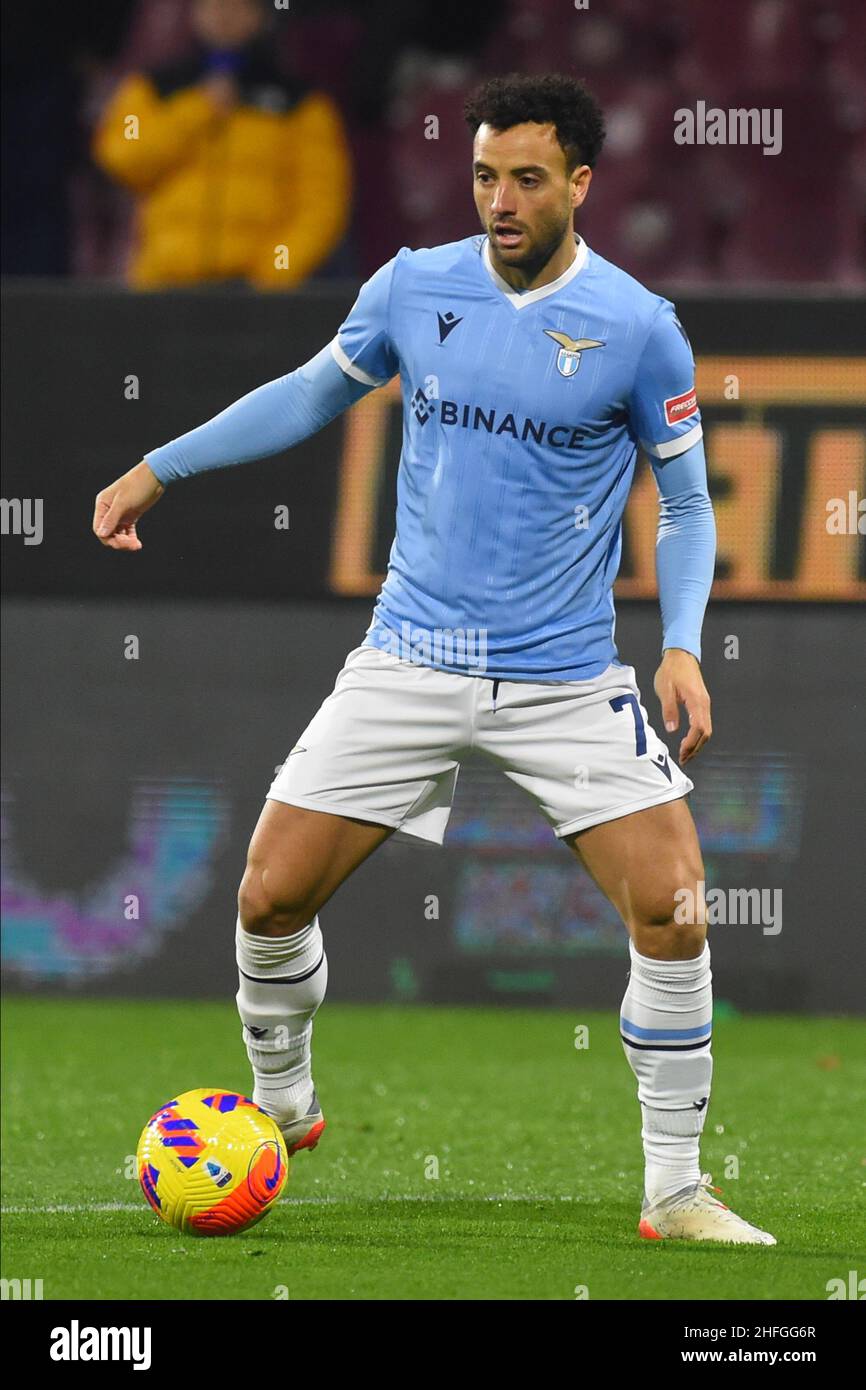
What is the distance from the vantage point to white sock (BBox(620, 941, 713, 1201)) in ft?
13.5

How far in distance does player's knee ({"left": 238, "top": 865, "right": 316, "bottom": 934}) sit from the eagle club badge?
3.64 feet

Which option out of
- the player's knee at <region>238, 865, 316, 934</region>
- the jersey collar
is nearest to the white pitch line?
the player's knee at <region>238, 865, 316, 934</region>

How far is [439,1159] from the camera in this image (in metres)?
5.38

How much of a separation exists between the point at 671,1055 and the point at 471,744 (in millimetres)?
700

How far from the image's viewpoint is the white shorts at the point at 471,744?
413 cm

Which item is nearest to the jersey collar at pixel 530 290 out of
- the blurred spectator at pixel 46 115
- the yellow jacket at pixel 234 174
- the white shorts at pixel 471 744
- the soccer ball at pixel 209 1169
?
the white shorts at pixel 471 744

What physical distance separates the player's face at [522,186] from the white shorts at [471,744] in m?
0.83

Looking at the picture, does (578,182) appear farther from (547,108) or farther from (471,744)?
(471,744)

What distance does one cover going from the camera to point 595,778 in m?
4.11

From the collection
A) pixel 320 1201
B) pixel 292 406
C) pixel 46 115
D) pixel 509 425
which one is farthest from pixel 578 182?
pixel 46 115

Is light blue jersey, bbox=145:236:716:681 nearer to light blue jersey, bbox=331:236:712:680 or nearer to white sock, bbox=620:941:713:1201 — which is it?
light blue jersey, bbox=331:236:712:680

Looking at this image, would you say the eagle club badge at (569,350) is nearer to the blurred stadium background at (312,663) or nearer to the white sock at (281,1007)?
the white sock at (281,1007)

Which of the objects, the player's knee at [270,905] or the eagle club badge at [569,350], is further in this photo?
the player's knee at [270,905]

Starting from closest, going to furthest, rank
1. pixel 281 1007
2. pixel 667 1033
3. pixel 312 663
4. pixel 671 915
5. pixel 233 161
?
pixel 671 915, pixel 667 1033, pixel 281 1007, pixel 312 663, pixel 233 161
